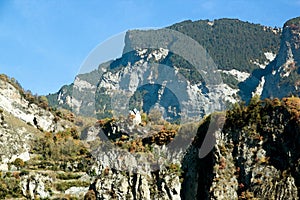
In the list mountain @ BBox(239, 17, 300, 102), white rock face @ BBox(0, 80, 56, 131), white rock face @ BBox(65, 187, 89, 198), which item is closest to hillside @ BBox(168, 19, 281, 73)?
mountain @ BBox(239, 17, 300, 102)

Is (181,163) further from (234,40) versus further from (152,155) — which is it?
(234,40)

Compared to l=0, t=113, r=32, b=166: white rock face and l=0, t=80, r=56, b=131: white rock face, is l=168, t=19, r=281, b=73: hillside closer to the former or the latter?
l=0, t=80, r=56, b=131: white rock face

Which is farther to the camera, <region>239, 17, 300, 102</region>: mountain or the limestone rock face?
<region>239, 17, 300, 102</region>: mountain

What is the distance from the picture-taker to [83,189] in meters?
42.6

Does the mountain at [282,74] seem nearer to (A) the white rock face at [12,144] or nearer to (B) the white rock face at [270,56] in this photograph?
(B) the white rock face at [270,56]

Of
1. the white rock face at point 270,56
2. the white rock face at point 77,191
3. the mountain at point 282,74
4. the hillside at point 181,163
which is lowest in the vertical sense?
the white rock face at point 77,191

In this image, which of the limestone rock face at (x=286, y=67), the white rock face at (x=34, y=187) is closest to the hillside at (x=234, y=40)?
the limestone rock face at (x=286, y=67)

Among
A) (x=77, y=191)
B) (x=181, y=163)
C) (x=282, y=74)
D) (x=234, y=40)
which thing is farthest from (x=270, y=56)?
(x=77, y=191)

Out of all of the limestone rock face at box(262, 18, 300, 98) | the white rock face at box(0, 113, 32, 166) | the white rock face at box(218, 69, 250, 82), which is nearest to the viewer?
the white rock face at box(0, 113, 32, 166)

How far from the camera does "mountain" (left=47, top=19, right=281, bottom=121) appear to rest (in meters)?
109

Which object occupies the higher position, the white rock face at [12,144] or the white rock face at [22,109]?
the white rock face at [22,109]

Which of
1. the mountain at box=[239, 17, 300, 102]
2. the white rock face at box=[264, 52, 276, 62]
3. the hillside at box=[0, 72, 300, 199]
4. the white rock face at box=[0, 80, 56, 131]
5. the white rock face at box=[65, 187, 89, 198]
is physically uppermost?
the white rock face at box=[264, 52, 276, 62]

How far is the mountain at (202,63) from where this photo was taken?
109 m

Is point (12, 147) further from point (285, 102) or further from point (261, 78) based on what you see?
A: point (261, 78)
